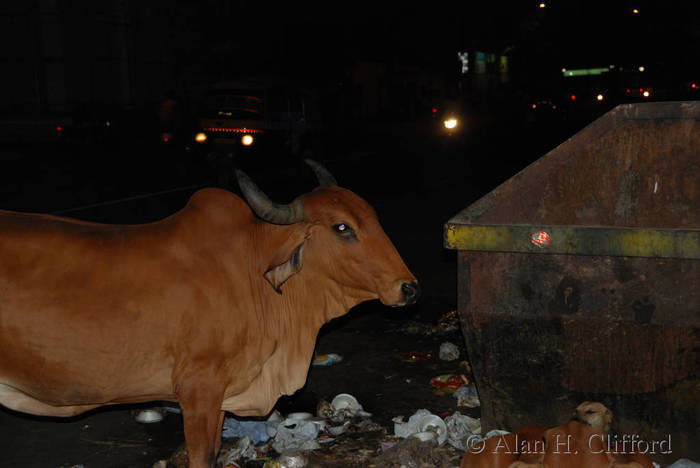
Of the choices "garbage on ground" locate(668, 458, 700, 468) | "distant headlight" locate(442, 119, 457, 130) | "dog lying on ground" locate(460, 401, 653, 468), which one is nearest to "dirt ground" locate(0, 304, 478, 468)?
"dog lying on ground" locate(460, 401, 653, 468)

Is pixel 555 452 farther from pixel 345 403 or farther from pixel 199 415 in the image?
pixel 345 403

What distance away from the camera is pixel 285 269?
3.67 meters

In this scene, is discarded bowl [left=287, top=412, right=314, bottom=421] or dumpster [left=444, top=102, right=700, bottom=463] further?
discarded bowl [left=287, top=412, right=314, bottom=421]

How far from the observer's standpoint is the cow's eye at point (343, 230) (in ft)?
12.2

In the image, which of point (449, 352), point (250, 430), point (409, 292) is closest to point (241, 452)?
point (250, 430)

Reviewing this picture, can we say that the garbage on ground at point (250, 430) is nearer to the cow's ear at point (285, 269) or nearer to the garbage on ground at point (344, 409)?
the garbage on ground at point (344, 409)

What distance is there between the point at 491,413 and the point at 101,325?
7.15 feet

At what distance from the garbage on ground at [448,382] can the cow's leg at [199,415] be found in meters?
2.00

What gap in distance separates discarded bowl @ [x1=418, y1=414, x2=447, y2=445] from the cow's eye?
1.33 metres

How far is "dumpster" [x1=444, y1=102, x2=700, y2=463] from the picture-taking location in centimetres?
372

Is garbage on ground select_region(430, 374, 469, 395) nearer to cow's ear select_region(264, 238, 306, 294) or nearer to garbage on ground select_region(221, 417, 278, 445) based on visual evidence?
garbage on ground select_region(221, 417, 278, 445)

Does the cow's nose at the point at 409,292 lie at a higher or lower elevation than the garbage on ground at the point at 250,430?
higher

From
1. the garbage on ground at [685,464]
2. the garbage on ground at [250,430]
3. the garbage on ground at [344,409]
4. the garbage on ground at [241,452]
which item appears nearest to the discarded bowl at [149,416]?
the garbage on ground at [250,430]

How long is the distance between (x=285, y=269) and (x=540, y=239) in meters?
1.30
